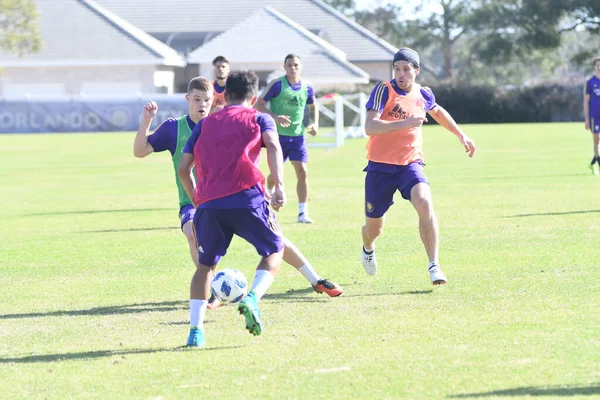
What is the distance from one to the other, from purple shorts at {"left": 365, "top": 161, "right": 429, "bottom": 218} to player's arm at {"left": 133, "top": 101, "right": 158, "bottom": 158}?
6.97 ft

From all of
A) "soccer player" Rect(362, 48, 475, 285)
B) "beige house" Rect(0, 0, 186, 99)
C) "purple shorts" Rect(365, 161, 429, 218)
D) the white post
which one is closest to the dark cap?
"soccer player" Rect(362, 48, 475, 285)

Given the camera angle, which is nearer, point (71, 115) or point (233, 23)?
point (71, 115)

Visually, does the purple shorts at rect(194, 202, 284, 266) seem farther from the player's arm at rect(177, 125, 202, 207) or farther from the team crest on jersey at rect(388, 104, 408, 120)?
the team crest on jersey at rect(388, 104, 408, 120)

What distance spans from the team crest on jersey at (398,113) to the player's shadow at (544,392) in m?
3.99

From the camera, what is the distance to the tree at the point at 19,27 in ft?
194

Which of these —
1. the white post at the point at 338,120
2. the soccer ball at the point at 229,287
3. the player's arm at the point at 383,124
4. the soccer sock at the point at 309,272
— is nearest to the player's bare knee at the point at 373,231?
the player's arm at the point at 383,124

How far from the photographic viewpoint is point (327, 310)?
28.1 feet

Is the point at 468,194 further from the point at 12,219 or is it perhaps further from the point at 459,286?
the point at 459,286

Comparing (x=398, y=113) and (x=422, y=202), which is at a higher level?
(x=398, y=113)

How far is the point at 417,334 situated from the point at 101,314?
8.81ft

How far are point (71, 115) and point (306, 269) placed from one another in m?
45.3

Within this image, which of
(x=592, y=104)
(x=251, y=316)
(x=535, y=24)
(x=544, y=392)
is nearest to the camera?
(x=544, y=392)

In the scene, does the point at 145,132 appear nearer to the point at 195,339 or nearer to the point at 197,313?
the point at 197,313

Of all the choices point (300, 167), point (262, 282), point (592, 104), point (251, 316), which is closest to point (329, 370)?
point (251, 316)
